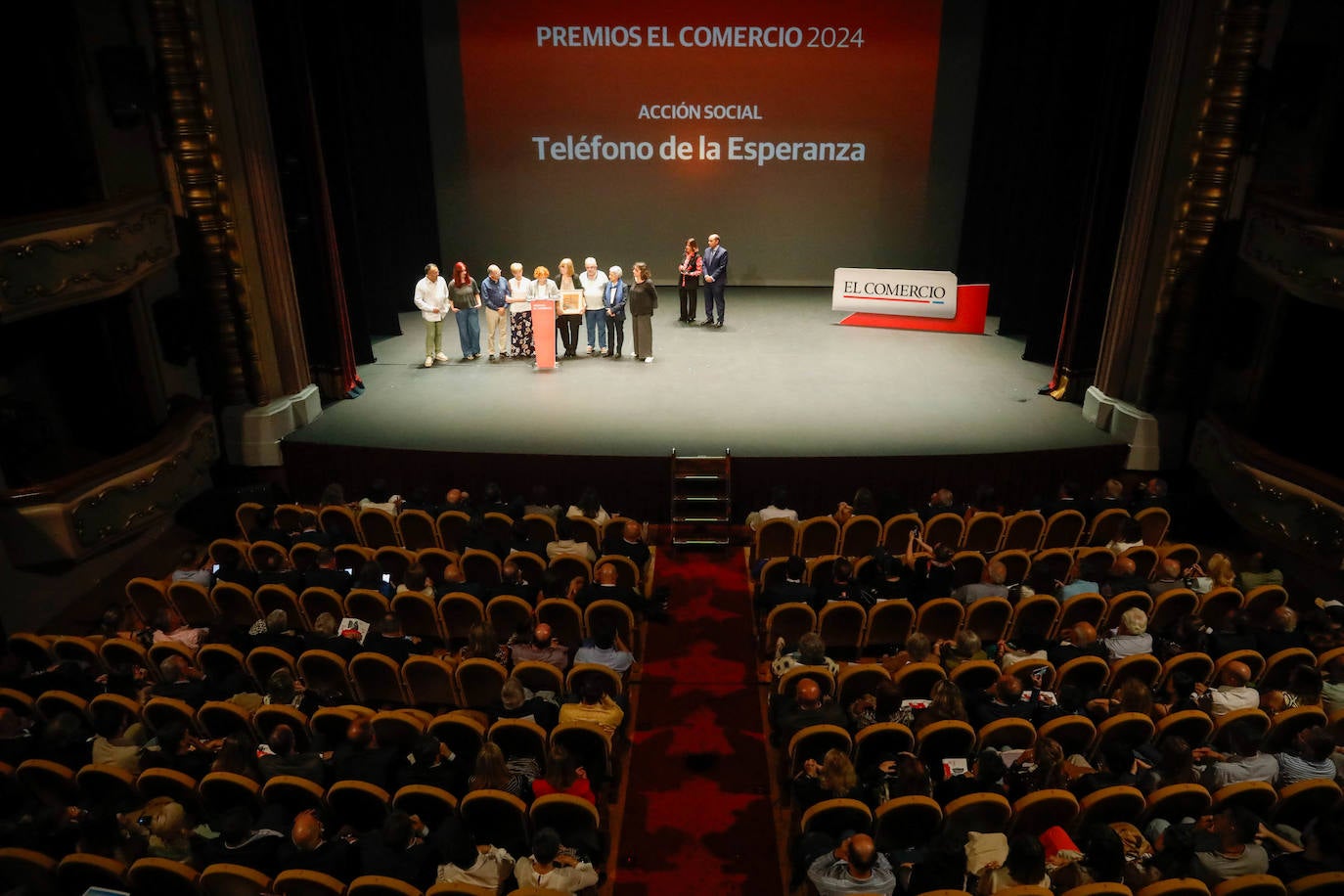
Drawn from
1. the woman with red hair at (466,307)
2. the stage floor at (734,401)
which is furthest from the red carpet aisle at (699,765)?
the woman with red hair at (466,307)

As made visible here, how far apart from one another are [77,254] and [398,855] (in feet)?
20.0

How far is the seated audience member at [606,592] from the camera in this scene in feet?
23.4

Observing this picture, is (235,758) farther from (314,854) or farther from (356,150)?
(356,150)

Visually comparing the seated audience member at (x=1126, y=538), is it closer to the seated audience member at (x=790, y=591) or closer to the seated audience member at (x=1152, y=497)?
the seated audience member at (x=1152, y=497)

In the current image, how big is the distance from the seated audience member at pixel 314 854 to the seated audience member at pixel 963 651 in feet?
12.6

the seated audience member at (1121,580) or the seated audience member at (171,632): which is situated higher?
the seated audience member at (1121,580)

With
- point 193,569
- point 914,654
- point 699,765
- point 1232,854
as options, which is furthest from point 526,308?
point 1232,854

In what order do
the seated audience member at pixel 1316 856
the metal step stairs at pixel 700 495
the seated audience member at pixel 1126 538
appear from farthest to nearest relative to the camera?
the metal step stairs at pixel 700 495 < the seated audience member at pixel 1126 538 < the seated audience member at pixel 1316 856

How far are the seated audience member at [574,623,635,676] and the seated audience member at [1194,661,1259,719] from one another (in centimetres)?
367

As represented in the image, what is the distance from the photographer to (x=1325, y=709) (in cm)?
611

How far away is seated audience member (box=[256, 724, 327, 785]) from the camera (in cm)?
529

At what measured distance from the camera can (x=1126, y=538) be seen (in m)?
8.32

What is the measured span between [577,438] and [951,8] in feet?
30.0

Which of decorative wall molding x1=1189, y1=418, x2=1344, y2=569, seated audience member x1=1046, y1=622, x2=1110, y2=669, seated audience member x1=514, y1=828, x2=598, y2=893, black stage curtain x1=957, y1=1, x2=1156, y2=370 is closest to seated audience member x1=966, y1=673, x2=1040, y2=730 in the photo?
seated audience member x1=1046, y1=622, x2=1110, y2=669
